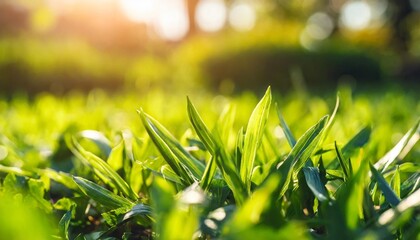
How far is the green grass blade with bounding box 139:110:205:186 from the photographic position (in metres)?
0.93

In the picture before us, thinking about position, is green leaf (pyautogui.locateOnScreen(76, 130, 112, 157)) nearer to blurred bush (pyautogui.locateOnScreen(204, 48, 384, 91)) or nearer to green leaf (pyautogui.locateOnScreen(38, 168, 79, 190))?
green leaf (pyautogui.locateOnScreen(38, 168, 79, 190))

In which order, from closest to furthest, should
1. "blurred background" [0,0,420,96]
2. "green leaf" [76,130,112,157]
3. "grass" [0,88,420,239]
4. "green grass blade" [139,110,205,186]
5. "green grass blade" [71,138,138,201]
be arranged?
"grass" [0,88,420,239], "green grass blade" [139,110,205,186], "green grass blade" [71,138,138,201], "green leaf" [76,130,112,157], "blurred background" [0,0,420,96]

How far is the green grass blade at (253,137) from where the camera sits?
94 cm

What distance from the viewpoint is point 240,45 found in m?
13.2

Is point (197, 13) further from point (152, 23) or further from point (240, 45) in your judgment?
point (152, 23)

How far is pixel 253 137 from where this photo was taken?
96 cm

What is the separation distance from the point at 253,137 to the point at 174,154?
16cm

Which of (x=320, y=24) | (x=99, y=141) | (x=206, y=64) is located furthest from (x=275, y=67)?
(x=320, y=24)

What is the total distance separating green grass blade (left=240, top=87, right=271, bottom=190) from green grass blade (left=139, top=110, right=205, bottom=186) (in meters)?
0.09

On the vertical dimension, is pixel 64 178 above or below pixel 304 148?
below

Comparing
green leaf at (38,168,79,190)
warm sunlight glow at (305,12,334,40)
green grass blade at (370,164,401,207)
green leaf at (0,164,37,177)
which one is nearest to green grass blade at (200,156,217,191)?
green grass blade at (370,164,401,207)

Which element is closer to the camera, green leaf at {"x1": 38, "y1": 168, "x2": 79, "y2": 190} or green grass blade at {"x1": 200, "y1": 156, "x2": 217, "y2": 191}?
green grass blade at {"x1": 200, "y1": 156, "x2": 217, "y2": 191}

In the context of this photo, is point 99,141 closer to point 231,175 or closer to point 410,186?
point 231,175

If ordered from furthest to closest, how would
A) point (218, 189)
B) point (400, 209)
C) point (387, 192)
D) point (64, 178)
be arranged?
point (64, 178), point (218, 189), point (387, 192), point (400, 209)
